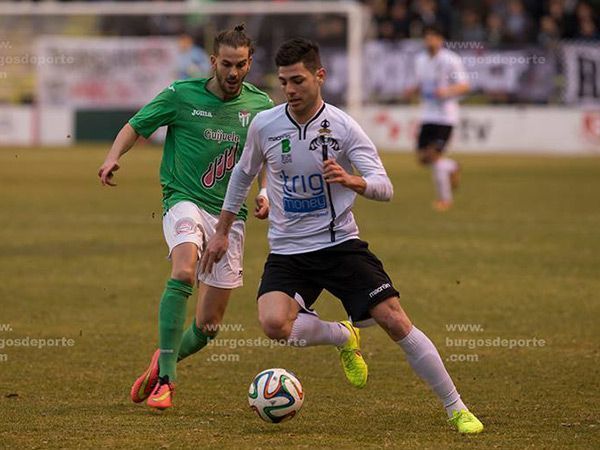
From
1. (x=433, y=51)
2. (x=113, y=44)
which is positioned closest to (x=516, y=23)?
(x=113, y=44)

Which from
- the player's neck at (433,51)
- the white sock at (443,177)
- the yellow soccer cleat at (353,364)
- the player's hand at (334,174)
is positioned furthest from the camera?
the player's neck at (433,51)

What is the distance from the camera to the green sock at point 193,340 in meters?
7.64

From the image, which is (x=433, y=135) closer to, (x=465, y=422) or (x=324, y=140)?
(x=324, y=140)

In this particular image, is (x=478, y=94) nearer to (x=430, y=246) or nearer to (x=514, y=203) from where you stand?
(x=514, y=203)

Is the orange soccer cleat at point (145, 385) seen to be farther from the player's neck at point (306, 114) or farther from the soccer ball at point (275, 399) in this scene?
the player's neck at point (306, 114)

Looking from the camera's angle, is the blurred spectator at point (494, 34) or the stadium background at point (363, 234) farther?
the blurred spectator at point (494, 34)

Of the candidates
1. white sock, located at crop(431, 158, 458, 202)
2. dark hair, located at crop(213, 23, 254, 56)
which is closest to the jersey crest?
dark hair, located at crop(213, 23, 254, 56)

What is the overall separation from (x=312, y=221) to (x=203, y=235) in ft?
3.53

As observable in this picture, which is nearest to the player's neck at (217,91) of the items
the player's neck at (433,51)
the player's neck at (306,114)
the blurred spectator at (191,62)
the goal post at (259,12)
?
the player's neck at (306,114)

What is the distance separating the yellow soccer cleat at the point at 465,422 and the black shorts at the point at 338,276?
645 millimetres

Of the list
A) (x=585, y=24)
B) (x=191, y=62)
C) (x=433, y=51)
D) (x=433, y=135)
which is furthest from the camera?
(x=585, y=24)

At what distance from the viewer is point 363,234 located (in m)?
15.5

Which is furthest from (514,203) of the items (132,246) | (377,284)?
(377,284)

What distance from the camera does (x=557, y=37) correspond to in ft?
99.7
